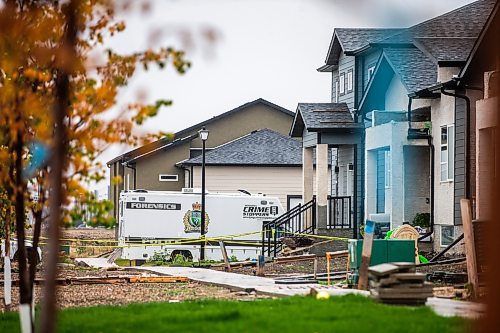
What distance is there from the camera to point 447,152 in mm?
30297

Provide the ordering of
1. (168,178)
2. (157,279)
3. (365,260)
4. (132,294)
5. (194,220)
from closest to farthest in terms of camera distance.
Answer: (365,260) → (132,294) → (157,279) → (194,220) → (168,178)

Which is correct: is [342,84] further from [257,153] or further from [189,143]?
[189,143]

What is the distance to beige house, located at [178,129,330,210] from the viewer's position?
2186 inches

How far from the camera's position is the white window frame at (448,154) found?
2964 cm

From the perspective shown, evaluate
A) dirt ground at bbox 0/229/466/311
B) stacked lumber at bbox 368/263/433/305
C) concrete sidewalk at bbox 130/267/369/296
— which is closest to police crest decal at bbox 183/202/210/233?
concrete sidewalk at bbox 130/267/369/296

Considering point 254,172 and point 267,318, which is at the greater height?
point 254,172

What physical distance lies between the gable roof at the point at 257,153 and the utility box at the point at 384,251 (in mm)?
33624

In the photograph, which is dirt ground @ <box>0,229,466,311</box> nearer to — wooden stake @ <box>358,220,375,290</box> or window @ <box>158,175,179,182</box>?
wooden stake @ <box>358,220,375,290</box>

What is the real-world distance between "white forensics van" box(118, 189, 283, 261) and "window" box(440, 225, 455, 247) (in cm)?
1228

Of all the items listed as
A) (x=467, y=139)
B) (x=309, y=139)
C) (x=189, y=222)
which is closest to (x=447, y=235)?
(x=467, y=139)

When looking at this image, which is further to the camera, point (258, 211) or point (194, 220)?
point (258, 211)

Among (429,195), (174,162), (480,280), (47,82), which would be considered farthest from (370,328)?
(174,162)

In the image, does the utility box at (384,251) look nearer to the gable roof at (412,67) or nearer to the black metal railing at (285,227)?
the gable roof at (412,67)

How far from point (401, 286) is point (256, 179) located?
4104cm
